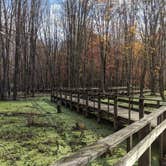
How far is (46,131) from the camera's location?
A: 412 inches

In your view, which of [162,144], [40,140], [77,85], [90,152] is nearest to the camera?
[90,152]

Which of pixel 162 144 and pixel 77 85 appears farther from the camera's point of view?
pixel 77 85

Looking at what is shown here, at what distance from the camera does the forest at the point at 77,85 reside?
25.5 ft

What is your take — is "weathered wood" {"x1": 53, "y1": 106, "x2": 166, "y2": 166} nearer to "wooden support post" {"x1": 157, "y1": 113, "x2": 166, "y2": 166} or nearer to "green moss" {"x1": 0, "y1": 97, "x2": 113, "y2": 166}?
"wooden support post" {"x1": 157, "y1": 113, "x2": 166, "y2": 166}

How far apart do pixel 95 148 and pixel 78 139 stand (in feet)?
22.5

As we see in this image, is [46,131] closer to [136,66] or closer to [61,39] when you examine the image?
[61,39]

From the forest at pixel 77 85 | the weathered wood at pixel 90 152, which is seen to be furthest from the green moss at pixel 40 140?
the weathered wood at pixel 90 152

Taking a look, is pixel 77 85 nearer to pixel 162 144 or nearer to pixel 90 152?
pixel 162 144

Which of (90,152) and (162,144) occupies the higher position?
(90,152)

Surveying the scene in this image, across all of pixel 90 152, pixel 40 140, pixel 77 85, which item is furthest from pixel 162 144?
pixel 77 85

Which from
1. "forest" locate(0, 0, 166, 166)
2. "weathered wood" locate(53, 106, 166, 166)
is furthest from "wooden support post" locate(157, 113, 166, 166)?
"weathered wood" locate(53, 106, 166, 166)

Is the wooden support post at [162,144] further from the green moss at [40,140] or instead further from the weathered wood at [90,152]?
the weathered wood at [90,152]

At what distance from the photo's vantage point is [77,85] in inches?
1155

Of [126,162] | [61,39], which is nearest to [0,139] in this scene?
[126,162]
